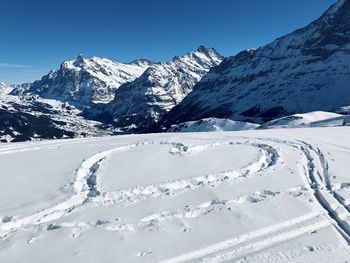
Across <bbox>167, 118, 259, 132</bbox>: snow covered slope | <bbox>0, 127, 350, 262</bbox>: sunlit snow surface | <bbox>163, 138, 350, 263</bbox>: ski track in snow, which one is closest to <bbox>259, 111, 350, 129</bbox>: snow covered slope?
<bbox>167, 118, 259, 132</bbox>: snow covered slope

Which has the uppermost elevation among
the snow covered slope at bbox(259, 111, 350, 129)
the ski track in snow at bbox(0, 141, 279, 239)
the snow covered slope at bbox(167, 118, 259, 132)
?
the ski track in snow at bbox(0, 141, 279, 239)

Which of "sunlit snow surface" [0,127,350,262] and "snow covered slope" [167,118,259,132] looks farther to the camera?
"snow covered slope" [167,118,259,132]

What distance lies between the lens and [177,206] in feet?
53.8

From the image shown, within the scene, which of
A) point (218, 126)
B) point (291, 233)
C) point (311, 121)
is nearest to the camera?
point (291, 233)

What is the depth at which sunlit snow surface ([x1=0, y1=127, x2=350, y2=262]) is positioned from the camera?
491 inches

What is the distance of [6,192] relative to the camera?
1914 cm

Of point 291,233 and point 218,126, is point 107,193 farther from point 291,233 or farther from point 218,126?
point 218,126

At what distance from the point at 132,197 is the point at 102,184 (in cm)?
273

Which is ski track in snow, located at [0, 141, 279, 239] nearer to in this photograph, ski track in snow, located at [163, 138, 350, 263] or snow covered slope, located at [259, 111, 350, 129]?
ski track in snow, located at [163, 138, 350, 263]

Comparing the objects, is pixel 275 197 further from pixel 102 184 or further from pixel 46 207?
pixel 46 207

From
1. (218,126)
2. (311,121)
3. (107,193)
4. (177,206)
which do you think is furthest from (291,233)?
(218,126)

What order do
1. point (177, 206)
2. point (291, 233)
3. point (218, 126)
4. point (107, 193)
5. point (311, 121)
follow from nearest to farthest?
point (291, 233) → point (177, 206) → point (107, 193) → point (311, 121) → point (218, 126)

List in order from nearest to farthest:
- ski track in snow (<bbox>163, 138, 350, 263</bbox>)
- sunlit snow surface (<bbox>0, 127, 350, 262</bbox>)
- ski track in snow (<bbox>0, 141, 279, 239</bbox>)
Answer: ski track in snow (<bbox>163, 138, 350, 263</bbox>) → sunlit snow surface (<bbox>0, 127, 350, 262</bbox>) → ski track in snow (<bbox>0, 141, 279, 239</bbox>)

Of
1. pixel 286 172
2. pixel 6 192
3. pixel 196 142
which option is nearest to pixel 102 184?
pixel 6 192
